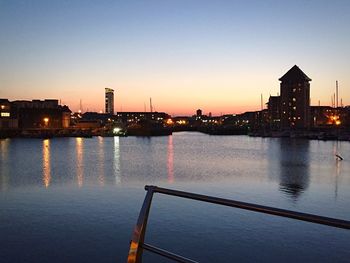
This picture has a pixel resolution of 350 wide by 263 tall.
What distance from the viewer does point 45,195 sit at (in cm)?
2345

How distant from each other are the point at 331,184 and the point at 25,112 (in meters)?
114

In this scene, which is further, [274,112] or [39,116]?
[274,112]

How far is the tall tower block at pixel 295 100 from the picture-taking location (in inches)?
5719

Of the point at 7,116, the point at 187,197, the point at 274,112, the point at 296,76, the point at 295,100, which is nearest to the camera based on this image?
the point at 187,197

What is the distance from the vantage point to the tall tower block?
477 ft

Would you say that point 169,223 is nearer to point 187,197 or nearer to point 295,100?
point 187,197

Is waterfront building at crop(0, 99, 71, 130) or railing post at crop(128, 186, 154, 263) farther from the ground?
waterfront building at crop(0, 99, 71, 130)

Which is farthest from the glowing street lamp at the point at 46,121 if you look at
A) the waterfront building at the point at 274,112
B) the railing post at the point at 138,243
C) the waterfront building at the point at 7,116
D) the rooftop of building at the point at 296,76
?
the railing post at the point at 138,243

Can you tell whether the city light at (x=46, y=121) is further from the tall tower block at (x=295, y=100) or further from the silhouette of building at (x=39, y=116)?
the tall tower block at (x=295, y=100)

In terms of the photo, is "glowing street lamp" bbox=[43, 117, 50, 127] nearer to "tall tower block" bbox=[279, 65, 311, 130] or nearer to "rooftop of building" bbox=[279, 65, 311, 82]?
"tall tower block" bbox=[279, 65, 311, 130]

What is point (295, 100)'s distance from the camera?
148 m

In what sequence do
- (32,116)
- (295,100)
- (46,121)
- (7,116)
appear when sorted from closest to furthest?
(7,116)
(32,116)
(46,121)
(295,100)

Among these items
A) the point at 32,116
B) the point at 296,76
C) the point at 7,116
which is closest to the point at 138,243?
the point at 7,116

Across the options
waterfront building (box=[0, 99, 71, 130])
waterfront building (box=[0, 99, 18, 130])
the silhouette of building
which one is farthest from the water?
the silhouette of building
